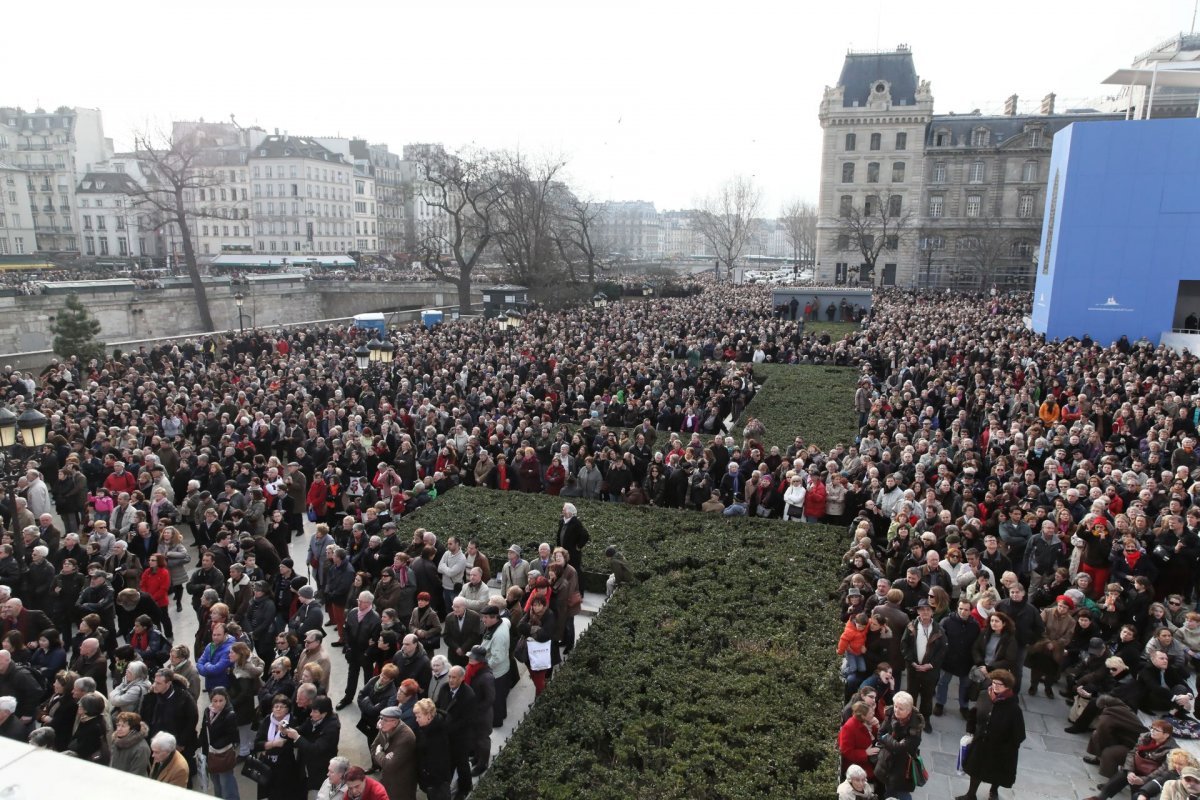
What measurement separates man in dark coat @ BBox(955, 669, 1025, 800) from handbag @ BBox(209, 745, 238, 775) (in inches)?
228

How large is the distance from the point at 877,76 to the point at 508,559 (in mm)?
64442

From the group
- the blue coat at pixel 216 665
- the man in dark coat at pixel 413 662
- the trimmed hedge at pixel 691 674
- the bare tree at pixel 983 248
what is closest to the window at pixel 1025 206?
the bare tree at pixel 983 248

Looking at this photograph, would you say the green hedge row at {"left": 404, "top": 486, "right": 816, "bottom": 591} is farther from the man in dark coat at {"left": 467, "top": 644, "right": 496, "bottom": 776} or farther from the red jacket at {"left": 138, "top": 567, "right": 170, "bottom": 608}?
the man in dark coat at {"left": 467, "top": 644, "right": 496, "bottom": 776}

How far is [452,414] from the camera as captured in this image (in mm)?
15898

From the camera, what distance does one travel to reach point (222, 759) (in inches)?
236

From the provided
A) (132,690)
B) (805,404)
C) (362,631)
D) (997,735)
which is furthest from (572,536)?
(805,404)

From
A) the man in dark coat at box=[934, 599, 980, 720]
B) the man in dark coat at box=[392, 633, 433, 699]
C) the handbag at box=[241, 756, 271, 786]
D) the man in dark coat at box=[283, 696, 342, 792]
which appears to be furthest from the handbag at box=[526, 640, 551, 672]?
the man in dark coat at box=[934, 599, 980, 720]

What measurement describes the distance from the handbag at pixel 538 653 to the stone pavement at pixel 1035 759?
3390 millimetres

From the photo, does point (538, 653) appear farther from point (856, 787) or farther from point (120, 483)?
point (120, 483)

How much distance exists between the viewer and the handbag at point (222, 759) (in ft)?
19.6

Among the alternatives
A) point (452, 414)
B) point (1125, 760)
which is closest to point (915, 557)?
point (1125, 760)

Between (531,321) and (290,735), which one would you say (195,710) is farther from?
(531,321)

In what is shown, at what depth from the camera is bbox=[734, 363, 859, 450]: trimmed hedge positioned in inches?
656

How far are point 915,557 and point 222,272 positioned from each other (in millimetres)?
65063
